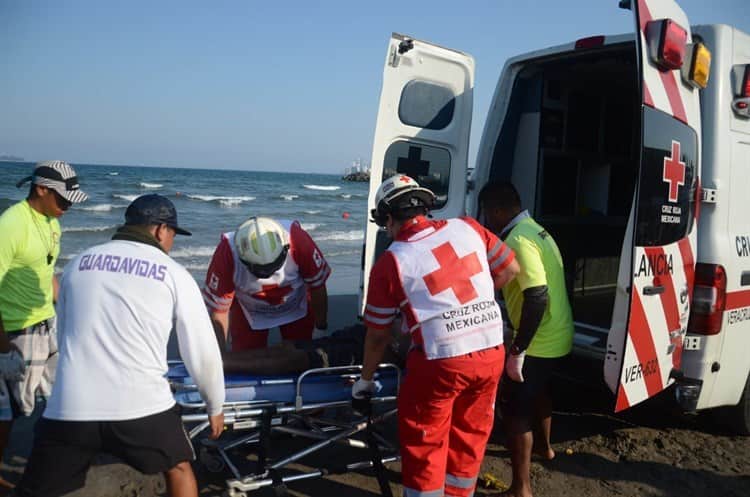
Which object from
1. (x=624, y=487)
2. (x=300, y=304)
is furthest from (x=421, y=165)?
(x=624, y=487)

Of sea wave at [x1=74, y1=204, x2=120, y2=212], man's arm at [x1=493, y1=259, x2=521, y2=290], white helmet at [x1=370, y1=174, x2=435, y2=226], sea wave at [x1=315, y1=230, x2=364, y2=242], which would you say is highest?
white helmet at [x1=370, y1=174, x2=435, y2=226]

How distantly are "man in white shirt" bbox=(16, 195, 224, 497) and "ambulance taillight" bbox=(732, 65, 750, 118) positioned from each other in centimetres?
324

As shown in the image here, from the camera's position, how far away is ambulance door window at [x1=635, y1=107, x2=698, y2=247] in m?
2.95

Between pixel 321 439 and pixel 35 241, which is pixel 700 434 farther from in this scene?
pixel 35 241

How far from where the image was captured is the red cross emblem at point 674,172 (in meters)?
3.08

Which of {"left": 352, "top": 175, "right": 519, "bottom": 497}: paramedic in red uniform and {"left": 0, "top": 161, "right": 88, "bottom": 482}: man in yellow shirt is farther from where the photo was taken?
{"left": 0, "top": 161, "right": 88, "bottom": 482}: man in yellow shirt

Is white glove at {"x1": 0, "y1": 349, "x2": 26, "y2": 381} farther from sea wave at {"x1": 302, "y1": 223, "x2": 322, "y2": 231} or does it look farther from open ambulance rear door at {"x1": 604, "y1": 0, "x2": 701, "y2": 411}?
→ sea wave at {"x1": 302, "y1": 223, "x2": 322, "y2": 231}

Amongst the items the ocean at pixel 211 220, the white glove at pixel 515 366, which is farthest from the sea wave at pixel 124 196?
the white glove at pixel 515 366

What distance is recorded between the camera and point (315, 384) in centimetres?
317

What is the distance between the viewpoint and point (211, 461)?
3338mm

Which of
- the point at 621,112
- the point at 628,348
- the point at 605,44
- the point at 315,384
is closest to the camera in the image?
the point at 628,348

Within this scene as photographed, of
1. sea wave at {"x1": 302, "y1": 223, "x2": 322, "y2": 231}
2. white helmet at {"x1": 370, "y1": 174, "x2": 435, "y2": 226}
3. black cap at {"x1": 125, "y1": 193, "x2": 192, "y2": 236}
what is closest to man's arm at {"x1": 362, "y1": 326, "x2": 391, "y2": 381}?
white helmet at {"x1": 370, "y1": 174, "x2": 435, "y2": 226}

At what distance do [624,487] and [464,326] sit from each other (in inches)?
67.5

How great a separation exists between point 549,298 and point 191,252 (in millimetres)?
10530
